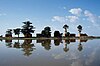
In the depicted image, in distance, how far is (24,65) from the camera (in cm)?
1434

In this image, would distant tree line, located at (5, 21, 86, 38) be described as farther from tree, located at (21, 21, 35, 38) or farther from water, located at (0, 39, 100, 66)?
water, located at (0, 39, 100, 66)

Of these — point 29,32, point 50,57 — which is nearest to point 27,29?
point 29,32

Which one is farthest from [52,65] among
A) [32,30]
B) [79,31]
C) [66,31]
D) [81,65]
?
Result: [79,31]

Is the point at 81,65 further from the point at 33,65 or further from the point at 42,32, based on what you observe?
the point at 42,32

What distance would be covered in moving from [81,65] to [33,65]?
328cm

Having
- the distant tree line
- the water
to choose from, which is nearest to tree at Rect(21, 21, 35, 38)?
the distant tree line

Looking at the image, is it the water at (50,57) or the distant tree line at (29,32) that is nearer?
the water at (50,57)

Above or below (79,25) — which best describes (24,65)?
below

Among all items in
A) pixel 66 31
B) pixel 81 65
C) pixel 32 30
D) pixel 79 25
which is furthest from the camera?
pixel 79 25

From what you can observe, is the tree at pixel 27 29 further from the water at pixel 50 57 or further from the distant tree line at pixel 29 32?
the water at pixel 50 57

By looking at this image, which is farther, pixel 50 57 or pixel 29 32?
pixel 29 32

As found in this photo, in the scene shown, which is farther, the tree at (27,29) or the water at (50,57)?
the tree at (27,29)

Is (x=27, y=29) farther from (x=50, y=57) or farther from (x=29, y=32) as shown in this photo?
(x=50, y=57)

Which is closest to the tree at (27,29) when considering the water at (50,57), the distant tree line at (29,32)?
the distant tree line at (29,32)
